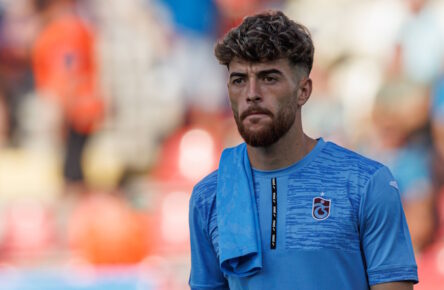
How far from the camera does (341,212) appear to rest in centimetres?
254

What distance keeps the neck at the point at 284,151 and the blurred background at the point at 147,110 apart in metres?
5.43

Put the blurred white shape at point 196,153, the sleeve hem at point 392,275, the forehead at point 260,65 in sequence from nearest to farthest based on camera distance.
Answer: the sleeve hem at point 392,275 < the forehead at point 260,65 < the blurred white shape at point 196,153

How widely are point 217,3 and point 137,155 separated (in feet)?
5.35

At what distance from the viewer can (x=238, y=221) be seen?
2.62 m

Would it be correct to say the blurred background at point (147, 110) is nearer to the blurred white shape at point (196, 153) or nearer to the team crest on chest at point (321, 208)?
the blurred white shape at point (196, 153)

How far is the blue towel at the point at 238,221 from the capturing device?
8.40ft

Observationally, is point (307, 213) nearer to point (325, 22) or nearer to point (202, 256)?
point (202, 256)

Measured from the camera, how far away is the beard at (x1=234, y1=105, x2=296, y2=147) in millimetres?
2599

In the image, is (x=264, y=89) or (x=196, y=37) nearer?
(x=264, y=89)

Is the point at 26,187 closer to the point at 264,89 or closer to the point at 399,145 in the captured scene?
the point at 399,145

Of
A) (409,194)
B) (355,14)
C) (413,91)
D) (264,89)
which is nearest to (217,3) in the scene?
(355,14)

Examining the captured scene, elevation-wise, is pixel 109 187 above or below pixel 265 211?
above

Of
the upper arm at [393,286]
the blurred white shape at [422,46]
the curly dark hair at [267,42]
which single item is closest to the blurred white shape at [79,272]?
the blurred white shape at [422,46]

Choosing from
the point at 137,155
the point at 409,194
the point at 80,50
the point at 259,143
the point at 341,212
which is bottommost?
the point at 341,212
